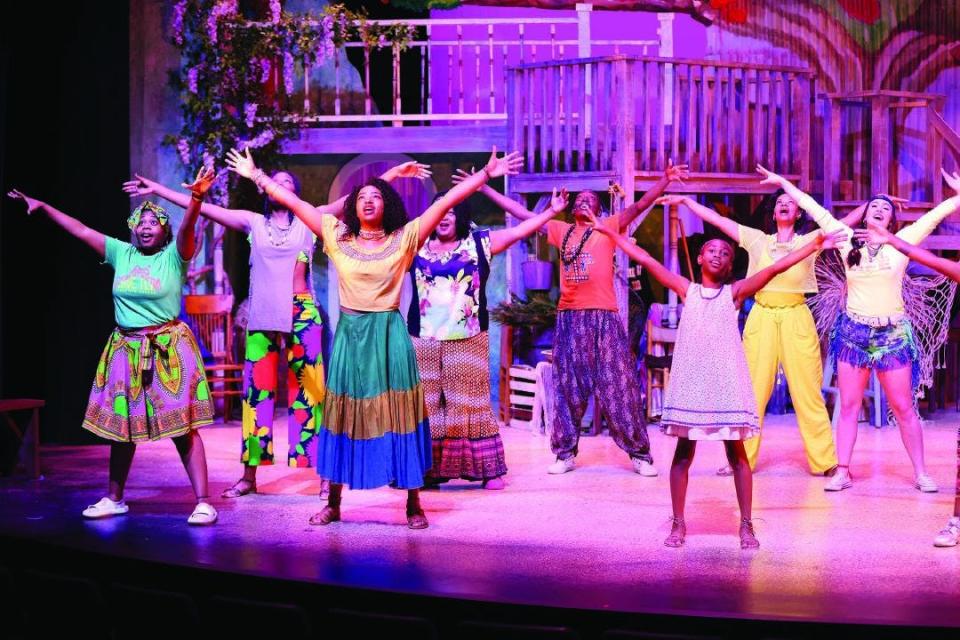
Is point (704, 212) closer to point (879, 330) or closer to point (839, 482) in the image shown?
point (879, 330)

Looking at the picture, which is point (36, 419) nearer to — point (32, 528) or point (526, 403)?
point (32, 528)

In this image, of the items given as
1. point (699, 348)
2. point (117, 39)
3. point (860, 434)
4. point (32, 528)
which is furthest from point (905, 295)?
point (32, 528)

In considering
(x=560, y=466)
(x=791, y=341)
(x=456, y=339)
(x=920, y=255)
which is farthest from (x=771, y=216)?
(x=920, y=255)

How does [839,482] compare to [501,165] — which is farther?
[839,482]

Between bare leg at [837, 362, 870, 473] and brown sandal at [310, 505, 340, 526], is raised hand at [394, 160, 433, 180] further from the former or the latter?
bare leg at [837, 362, 870, 473]

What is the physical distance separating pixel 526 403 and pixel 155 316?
14.3 feet

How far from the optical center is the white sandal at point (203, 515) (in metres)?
5.58

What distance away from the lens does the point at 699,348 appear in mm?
5242

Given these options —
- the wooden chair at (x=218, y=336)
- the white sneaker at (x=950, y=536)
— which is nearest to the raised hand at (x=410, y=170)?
the white sneaker at (x=950, y=536)

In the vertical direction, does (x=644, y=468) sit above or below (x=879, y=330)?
below

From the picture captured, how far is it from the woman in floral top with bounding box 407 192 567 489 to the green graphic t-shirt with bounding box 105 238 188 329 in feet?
4.35

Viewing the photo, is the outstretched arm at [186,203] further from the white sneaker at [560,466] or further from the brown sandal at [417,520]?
the white sneaker at [560,466]

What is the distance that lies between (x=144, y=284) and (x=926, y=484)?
426cm

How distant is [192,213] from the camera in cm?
549
